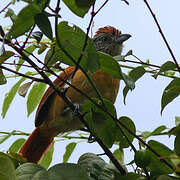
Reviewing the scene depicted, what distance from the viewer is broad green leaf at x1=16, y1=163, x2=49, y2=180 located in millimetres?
1262

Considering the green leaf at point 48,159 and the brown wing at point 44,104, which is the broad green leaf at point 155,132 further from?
the brown wing at point 44,104

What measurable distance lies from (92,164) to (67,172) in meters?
0.16

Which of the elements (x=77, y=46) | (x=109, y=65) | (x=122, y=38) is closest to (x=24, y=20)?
(x=77, y=46)

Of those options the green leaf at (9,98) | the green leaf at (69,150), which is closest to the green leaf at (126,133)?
the green leaf at (69,150)

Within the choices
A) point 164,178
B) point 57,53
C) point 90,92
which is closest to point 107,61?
point 57,53

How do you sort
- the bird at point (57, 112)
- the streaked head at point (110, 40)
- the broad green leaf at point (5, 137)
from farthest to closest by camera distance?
the streaked head at point (110, 40) < the bird at point (57, 112) < the broad green leaf at point (5, 137)

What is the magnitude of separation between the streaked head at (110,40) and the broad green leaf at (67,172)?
236cm

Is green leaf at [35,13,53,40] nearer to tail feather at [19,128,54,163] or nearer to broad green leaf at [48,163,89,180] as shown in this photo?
broad green leaf at [48,163,89,180]

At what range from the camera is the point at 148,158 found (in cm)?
126

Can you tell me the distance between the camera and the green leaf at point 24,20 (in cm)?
101

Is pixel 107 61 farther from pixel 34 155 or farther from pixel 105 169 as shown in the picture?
pixel 34 155

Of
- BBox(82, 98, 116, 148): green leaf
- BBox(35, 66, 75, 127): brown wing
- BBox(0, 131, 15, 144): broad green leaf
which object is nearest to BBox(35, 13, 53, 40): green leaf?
BBox(82, 98, 116, 148): green leaf

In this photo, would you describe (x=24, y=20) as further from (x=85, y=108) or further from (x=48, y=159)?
(x=48, y=159)

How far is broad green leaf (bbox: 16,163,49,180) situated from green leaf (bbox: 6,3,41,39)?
47 cm
